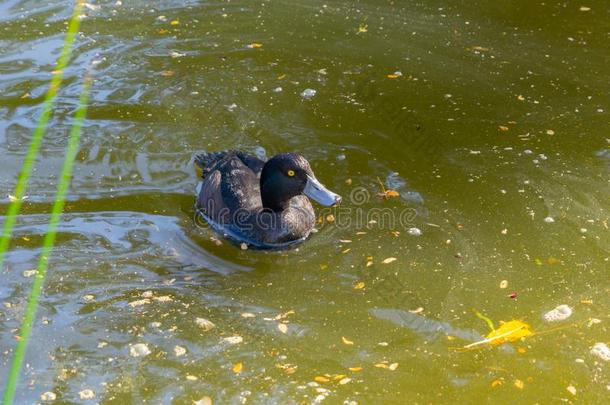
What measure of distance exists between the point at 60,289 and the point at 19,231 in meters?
0.86

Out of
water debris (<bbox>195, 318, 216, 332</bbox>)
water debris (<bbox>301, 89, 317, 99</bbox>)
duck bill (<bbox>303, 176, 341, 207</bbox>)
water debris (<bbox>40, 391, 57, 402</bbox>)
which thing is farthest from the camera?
water debris (<bbox>301, 89, 317, 99</bbox>)

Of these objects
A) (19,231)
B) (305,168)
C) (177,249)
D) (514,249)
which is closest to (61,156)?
(19,231)

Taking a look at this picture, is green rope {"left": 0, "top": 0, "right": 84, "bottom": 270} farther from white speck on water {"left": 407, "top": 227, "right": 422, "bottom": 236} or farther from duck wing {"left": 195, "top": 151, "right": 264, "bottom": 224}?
white speck on water {"left": 407, "top": 227, "right": 422, "bottom": 236}

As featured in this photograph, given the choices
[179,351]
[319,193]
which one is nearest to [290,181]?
[319,193]

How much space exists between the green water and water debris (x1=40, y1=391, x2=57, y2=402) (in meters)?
0.05

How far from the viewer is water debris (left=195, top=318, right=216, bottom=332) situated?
518 cm

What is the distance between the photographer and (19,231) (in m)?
6.18

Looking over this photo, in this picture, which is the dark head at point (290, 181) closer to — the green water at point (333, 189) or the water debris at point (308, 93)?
the green water at point (333, 189)

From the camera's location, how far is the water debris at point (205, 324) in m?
5.18

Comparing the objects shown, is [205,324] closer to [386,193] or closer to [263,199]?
[263,199]

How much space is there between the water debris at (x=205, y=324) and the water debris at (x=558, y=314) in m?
2.09

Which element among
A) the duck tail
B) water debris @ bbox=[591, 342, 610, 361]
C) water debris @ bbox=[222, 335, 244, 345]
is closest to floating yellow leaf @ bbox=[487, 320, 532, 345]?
water debris @ bbox=[591, 342, 610, 361]

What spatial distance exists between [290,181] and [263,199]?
0.34 meters

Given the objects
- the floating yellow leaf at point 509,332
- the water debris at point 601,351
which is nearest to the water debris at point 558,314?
the floating yellow leaf at point 509,332
